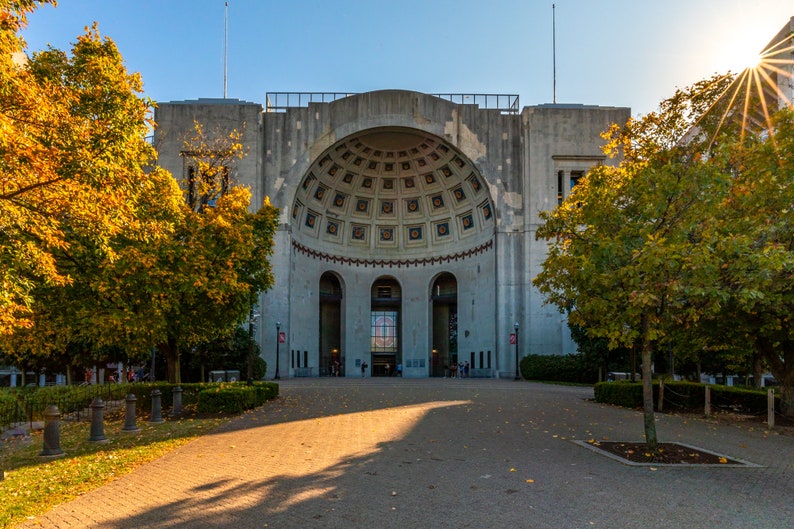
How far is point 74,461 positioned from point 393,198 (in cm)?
4459

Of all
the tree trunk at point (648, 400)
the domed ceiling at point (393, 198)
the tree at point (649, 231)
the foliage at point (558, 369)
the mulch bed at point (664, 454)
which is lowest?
the foliage at point (558, 369)

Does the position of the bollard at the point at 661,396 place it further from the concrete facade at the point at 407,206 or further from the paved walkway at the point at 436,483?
the concrete facade at the point at 407,206

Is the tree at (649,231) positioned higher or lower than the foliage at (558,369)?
higher

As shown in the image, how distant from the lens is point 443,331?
194ft

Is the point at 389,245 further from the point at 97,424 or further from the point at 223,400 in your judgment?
the point at 97,424

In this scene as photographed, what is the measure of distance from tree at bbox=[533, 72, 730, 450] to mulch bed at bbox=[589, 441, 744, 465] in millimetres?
358

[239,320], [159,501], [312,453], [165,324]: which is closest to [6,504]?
[159,501]

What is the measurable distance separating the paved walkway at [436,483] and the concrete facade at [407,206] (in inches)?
1203

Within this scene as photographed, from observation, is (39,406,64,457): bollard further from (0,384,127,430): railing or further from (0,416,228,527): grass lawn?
(0,384,127,430): railing

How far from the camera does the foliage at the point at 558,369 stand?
123 feet

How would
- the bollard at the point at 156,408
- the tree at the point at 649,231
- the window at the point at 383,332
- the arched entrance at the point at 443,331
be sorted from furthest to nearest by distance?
the window at the point at 383,332, the arched entrance at the point at 443,331, the bollard at the point at 156,408, the tree at the point at 649,231

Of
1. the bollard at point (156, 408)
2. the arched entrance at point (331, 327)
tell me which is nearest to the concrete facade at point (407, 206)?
the arched entrance at point (331, 327)

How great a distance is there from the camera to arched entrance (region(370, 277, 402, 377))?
58000mm

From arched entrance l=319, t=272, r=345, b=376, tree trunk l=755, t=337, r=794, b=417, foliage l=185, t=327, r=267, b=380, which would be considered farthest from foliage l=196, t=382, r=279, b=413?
arched entrance l=319, t=272, r=345, b=376
